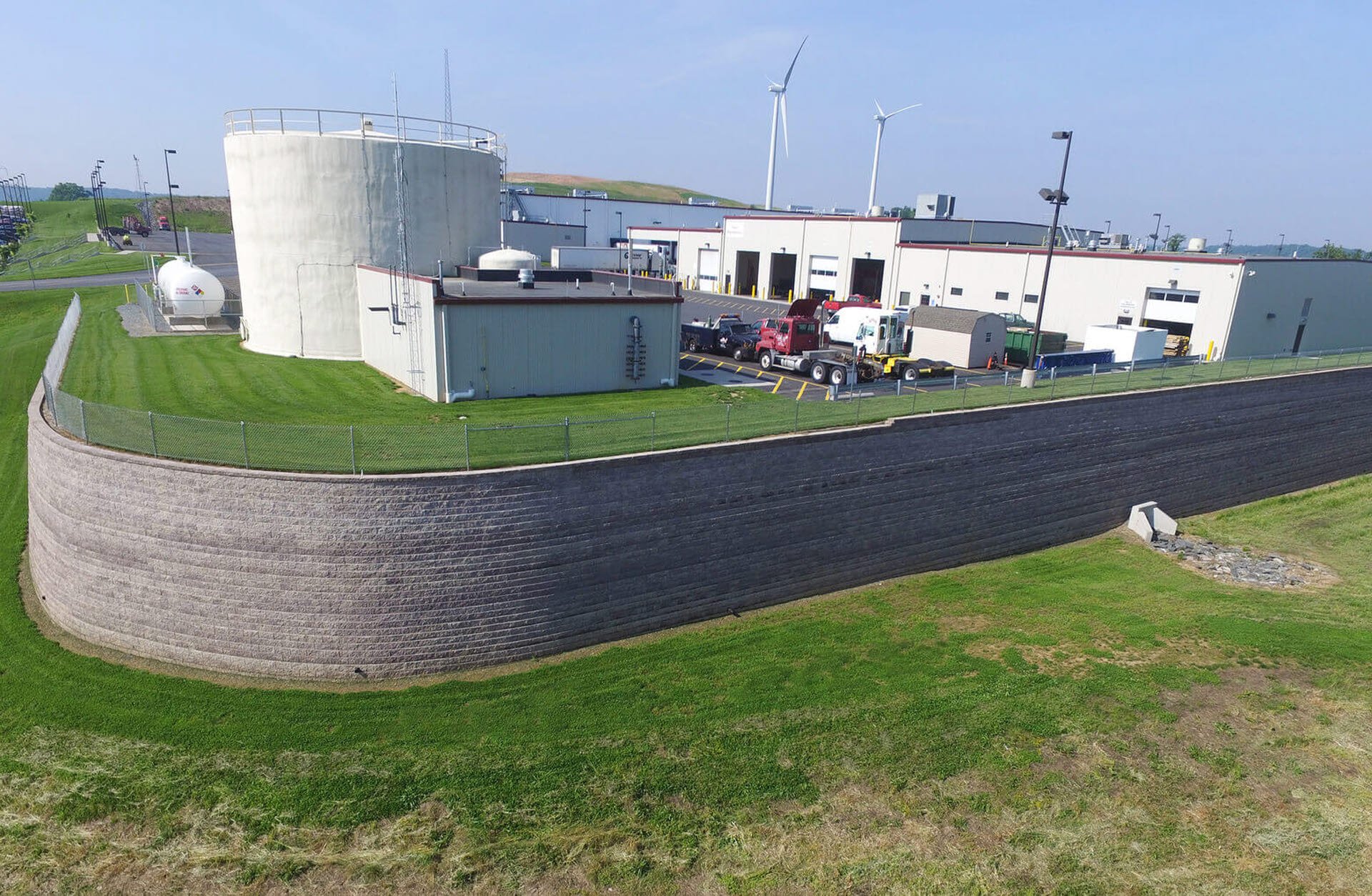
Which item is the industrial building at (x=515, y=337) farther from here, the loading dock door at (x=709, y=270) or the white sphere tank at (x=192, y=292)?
the loading dock door at (x=709, y=270)

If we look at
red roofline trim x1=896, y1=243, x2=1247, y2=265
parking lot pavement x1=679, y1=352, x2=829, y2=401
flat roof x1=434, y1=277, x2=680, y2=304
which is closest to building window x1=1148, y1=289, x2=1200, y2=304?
red roofline trim x1=896, y1=243, x2=1247, y2=265

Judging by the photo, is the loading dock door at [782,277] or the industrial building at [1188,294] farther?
the loading dock door at [782,277]

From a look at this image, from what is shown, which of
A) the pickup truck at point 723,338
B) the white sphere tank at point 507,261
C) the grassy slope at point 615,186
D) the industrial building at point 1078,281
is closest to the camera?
the white sphere tank at point 507,261

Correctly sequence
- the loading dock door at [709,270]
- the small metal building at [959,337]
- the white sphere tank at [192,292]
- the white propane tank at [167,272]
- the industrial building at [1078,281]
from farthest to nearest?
the loading dock door at [709,270], the industrial building at [1078,281], the white propane tank at [167,272], the white sphere tank at [192,292], the small metal building at [959,337]

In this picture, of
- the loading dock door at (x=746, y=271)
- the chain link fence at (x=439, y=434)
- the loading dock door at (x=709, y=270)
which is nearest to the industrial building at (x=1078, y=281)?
the loading dock door at (x=746, y=271)

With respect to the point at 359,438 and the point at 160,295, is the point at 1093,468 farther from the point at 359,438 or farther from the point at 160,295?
the point at 160,295

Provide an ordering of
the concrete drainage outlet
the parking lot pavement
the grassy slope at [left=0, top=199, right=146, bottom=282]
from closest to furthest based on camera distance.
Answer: the concrete drainage outlet → the parking lot pavement → the grassy slope at [left=0, top=199, right=146, bottom=282]

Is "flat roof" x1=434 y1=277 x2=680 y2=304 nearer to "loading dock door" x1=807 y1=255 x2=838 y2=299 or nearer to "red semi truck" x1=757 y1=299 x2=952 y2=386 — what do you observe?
"red semi truck" x1=757 y1=299 x2=952 y2=386
